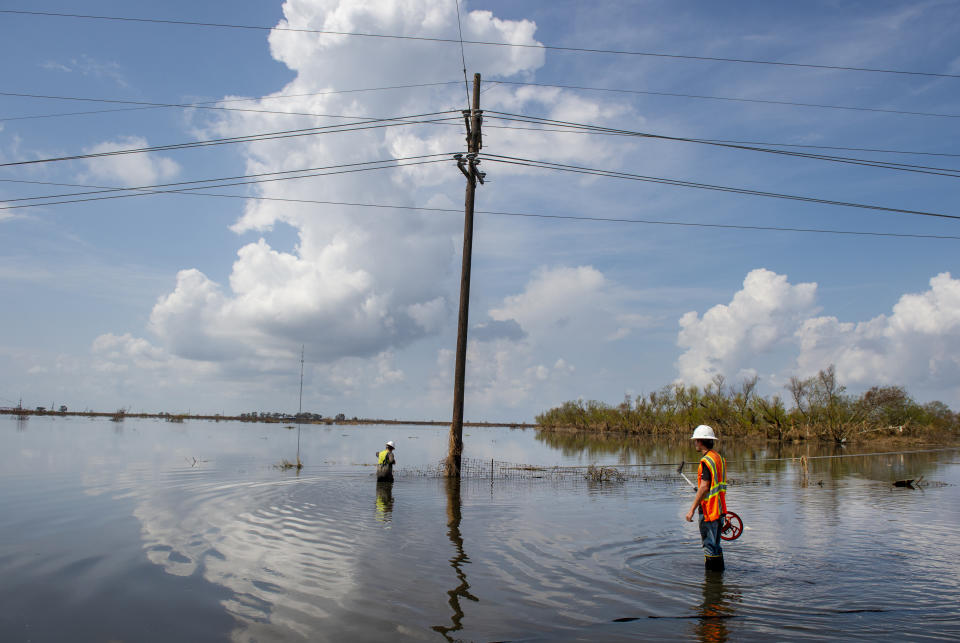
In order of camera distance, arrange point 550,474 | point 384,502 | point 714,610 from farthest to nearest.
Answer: point 550,474, point 384,502, point 714,610

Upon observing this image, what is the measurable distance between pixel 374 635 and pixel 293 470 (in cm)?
2300

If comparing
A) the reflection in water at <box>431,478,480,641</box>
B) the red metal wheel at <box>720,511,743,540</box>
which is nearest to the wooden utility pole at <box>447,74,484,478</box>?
the reflection in water at <box>431,478,480,641</box>

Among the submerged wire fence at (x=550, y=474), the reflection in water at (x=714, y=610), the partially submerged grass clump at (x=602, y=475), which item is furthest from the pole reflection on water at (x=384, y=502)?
the partially submerged grass clump at (x=602, y=475)

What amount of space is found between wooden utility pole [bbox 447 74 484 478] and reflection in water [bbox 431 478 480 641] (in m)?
3.80

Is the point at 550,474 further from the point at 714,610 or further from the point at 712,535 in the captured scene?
the point at 714,610

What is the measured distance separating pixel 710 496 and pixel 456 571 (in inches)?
168

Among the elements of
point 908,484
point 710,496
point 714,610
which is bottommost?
point 908,484

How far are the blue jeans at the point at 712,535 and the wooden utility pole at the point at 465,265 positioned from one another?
483 inches

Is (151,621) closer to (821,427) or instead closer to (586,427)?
(821,427)

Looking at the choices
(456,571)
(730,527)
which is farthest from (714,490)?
(456,571)

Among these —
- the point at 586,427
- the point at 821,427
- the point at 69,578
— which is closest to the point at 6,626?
the point at 69,578

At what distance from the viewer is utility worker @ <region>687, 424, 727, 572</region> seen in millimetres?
9586

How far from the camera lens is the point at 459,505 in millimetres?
17516

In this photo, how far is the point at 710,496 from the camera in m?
9.64
